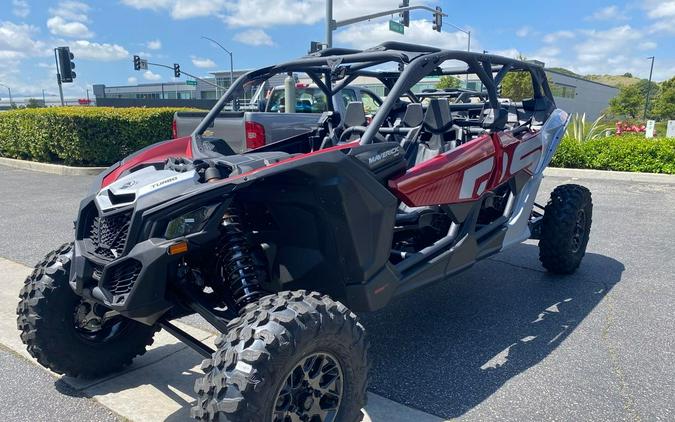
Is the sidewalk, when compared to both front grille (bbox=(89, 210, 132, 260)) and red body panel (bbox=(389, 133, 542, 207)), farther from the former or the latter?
red body panel (bbox=(389, 133, 542, 207))

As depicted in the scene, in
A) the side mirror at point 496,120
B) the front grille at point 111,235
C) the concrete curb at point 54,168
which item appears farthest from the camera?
the concrete curb at point 54,168

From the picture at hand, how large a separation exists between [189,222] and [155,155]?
1.42 meters

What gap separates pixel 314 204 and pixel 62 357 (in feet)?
5.58

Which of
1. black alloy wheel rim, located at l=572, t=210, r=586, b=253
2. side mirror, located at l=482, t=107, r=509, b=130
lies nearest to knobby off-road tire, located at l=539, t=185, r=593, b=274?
black alloy wheel rim, located at l=572, t=210, r=586, b=253

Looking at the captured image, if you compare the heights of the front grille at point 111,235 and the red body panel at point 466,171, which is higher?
the red body panel at point 466,171

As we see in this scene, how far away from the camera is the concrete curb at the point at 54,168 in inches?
488

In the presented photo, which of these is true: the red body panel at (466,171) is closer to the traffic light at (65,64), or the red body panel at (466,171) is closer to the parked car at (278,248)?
the parked car at (278,248)

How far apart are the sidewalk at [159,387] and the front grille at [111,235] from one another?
0.92 meters

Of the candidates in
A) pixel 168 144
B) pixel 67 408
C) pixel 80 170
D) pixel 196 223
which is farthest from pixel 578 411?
pixel 80 170

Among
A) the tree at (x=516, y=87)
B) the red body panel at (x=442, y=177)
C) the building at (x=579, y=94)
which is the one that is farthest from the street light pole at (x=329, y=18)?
the building at (x=579, y=94)

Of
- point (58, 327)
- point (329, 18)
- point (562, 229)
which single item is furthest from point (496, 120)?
point (329, 18)

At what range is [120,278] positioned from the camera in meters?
2.66

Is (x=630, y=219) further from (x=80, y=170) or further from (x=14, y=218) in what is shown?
(x=80, y=170)

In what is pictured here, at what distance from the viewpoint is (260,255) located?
10.3ft
